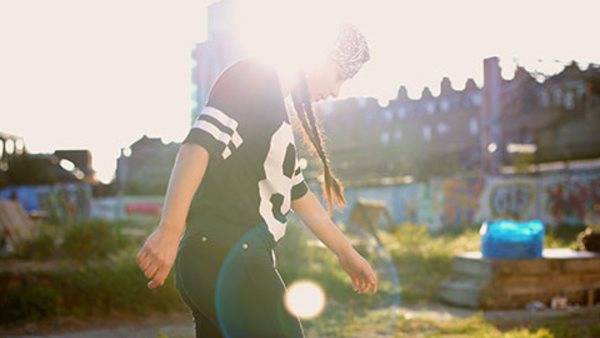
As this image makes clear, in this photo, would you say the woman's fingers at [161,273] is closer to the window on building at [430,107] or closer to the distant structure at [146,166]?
the distant structure at [146,166]

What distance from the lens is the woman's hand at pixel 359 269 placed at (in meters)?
2.65

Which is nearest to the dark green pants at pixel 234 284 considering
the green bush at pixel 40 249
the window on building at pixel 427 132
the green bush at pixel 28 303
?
the green bush at pixel 28 303

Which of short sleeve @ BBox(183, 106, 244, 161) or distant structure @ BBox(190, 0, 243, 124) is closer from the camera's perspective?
short sleeve @ BBox(183, 106, 244, 161)

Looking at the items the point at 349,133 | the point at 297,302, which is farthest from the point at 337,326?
the point at 349,133

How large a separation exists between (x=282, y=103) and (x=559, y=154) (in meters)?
37.6

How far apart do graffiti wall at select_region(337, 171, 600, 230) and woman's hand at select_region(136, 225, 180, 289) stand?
19880mm

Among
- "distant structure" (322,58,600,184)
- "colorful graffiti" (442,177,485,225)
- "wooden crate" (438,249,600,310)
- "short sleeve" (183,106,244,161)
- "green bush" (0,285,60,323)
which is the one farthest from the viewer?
"distant structure" (322,58,600,184)

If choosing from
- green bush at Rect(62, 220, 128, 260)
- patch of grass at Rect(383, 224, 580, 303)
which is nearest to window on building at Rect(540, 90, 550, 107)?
patch of grass at Rect(383, 224, 580, 303)

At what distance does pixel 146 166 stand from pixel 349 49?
53.5 metres

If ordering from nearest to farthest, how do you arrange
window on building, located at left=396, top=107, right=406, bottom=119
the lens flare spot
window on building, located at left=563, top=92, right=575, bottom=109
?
1. the lens flare spot
2. window on building, located at left=563, top=92, right=575, bottom=109
3. window on building, located at left=396, top=107, right=406, bottom=119

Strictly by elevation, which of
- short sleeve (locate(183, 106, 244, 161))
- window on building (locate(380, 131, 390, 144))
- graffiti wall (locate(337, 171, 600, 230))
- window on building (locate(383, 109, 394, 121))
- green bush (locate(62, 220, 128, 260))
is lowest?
window on building (locate(380, 131, 390, 144))

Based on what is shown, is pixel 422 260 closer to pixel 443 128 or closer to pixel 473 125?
pixel 473 125

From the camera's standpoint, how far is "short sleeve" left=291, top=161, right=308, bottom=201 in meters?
2.54

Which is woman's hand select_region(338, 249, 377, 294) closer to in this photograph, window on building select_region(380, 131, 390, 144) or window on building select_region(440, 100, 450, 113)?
window on building select_region(440, 100, 450, 113)
